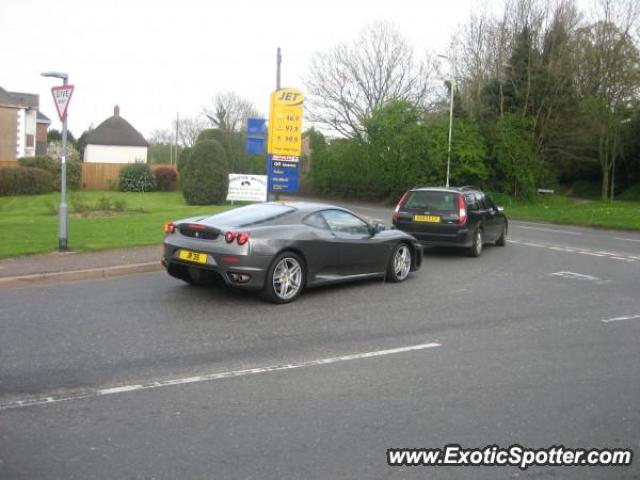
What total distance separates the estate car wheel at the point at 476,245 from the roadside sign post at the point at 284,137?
775 centimetres

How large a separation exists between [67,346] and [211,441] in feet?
9.26

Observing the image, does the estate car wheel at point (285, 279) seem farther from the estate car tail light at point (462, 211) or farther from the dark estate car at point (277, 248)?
the estate car tail light at point (462, 211)

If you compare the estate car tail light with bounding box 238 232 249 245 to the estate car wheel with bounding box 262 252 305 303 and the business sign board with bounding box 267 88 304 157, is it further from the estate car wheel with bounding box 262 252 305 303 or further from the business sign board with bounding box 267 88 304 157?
the business sign board with bounding box 267 88 304 157

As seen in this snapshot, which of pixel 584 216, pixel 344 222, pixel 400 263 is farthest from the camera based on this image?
pixel 584 216

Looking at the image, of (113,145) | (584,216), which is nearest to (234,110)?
(113,145)

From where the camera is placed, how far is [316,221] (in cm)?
940

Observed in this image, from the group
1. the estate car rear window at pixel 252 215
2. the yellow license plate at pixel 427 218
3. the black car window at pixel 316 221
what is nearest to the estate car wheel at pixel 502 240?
the yellow license plate at pixel 427 218

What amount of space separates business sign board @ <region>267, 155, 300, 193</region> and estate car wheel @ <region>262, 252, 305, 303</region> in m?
11.9

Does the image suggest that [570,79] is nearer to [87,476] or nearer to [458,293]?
[458,293]

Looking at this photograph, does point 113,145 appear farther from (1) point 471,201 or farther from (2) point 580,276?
(2) point 580,276

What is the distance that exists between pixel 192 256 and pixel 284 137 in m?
12.3

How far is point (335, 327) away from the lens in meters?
7.50

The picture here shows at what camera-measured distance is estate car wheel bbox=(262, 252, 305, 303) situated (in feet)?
27.7

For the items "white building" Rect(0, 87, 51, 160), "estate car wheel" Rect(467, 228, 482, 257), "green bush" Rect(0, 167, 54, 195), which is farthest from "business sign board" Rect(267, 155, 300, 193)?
"white building" Rect(0, 87, 51, 160)
